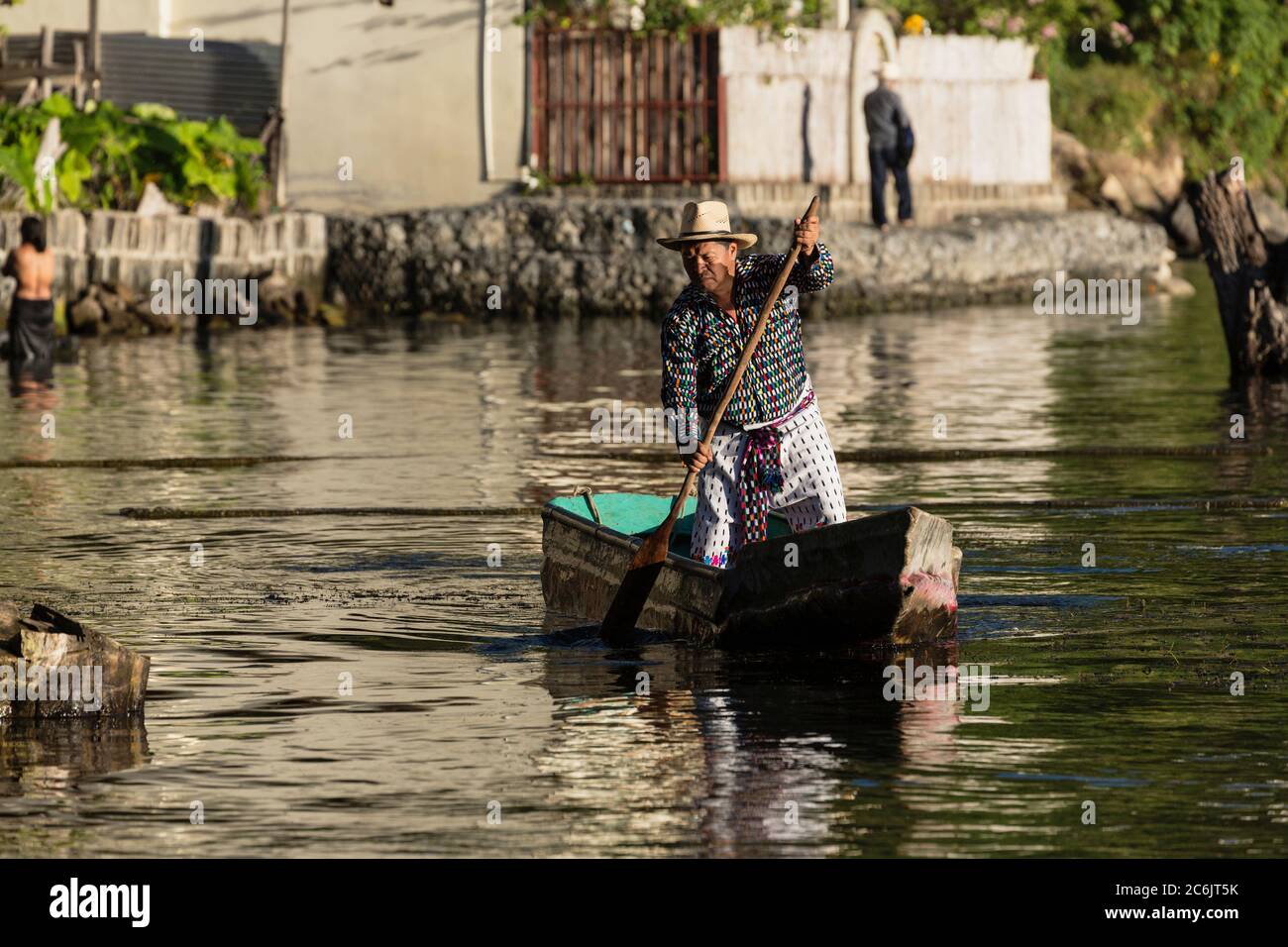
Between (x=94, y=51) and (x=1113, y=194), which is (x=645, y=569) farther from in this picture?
(x=1113, y=194)

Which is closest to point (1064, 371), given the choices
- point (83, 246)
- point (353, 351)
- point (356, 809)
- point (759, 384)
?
point (353, 351)

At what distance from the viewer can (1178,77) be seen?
46.2 m

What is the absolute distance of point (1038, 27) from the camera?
36812mm

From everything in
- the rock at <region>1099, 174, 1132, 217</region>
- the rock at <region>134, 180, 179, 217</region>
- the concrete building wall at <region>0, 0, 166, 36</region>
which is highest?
the concrete building wall at <region>0, 0, 166, 36</region>

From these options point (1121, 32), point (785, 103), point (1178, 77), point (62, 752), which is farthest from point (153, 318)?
point (1178, 77)

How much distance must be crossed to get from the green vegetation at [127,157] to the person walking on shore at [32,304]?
3631 mm

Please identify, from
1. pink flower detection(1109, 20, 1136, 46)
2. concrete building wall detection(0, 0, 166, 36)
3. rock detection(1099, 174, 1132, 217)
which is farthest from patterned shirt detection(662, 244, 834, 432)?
rock detection(1099, 174, 1132, 217)

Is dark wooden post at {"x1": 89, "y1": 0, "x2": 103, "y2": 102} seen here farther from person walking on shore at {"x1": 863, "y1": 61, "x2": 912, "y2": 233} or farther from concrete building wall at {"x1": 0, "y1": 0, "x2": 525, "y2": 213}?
person walking on shore at {"x1": 863, "y1": 61, "x2": 912, "y2": 233}

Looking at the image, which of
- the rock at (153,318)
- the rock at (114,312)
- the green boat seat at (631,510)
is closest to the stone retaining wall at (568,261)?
the rock at (153,318)

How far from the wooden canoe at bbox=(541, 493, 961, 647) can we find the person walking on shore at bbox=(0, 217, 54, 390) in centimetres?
1491

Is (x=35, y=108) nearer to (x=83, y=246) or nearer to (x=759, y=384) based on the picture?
(x=83, y=246)

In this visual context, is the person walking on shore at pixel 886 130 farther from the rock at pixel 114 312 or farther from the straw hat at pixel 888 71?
the rock at pixel 114 312

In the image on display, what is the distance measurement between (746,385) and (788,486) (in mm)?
422

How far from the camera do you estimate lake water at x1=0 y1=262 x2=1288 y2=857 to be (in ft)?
24.5
